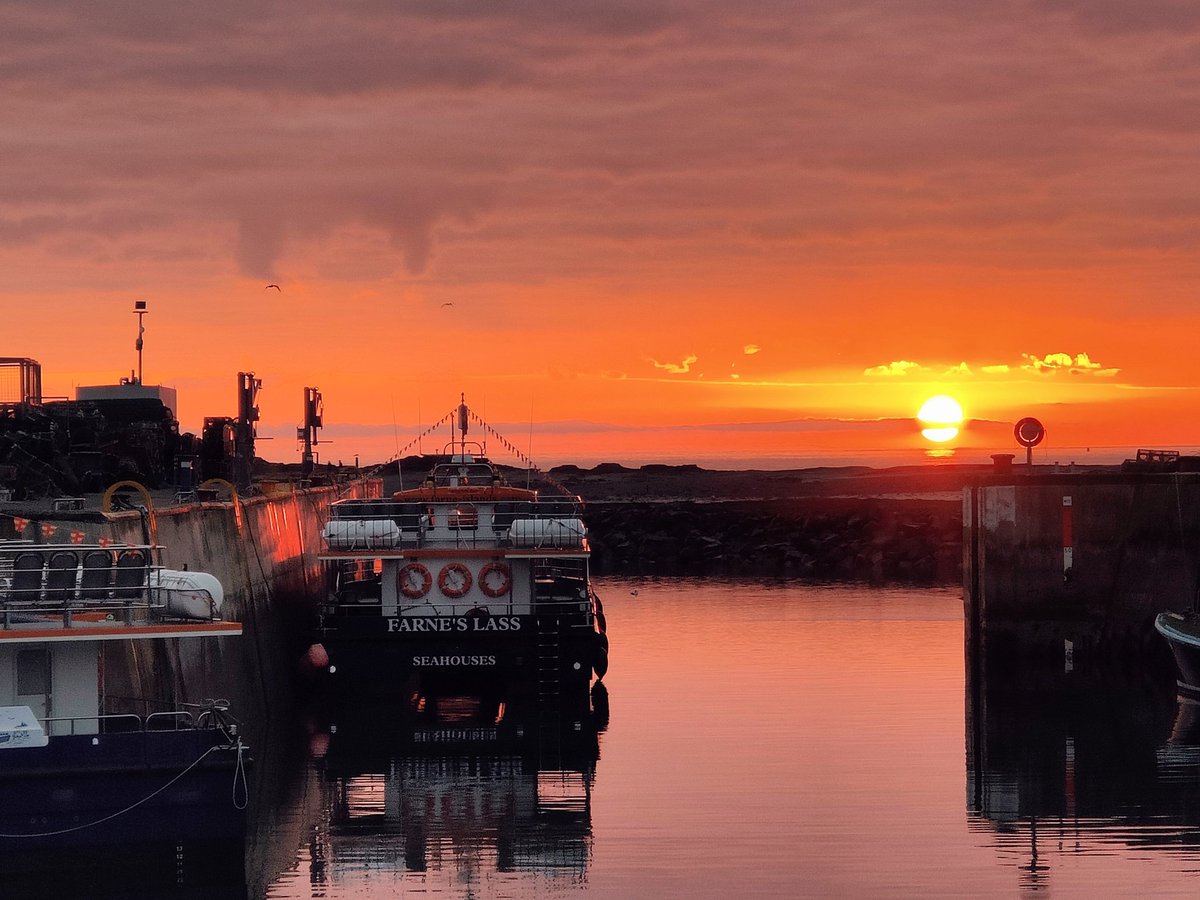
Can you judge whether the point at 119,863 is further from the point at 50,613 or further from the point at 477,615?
the point at 477,615

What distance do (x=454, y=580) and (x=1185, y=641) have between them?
59.3ft

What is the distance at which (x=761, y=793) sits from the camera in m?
31.7

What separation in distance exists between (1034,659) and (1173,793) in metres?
13.0

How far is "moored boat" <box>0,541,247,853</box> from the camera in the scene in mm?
23969

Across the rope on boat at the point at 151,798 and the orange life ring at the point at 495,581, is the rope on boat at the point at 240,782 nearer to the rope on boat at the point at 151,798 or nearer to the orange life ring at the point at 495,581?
the rope on boat at the point at 151,798

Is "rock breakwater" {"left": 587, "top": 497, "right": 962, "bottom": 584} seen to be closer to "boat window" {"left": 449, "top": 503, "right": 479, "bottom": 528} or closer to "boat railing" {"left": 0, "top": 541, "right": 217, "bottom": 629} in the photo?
"boat window" {"left": 449, "top": 503, "right": 479, "bottom": 528}

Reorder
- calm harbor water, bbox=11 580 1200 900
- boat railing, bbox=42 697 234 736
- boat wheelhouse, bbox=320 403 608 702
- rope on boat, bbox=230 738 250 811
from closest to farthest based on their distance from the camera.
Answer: rope on boat, bbox=230 738 250 811 → boat railing, bbox=42 697 234 736 → calm harbor water, bbox=11 580 1200 900 → boat wheelhouse, bbox=320 403 608 702

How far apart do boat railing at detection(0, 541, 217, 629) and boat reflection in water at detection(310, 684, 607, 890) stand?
5.07m

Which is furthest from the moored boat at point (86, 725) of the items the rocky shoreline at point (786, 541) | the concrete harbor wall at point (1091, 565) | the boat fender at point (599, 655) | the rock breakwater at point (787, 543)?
the rock breakwater at point (787, 543)

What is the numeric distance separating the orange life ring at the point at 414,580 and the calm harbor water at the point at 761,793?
3.20 meters

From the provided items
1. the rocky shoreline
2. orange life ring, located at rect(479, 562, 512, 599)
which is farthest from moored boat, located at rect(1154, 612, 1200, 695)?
the rocky shoreline

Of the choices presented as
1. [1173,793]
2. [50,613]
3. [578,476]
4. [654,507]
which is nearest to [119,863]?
[50,613]

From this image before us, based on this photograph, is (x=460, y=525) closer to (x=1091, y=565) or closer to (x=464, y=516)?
(x=464, y=516)

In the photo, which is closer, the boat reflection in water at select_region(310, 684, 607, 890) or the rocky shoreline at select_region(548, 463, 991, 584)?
the boat reflection in water at select_region(310, 684, 607, 890)
